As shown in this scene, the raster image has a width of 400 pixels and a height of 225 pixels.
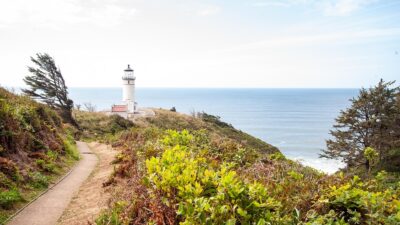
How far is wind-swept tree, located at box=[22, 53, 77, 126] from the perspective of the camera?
39.4 metres

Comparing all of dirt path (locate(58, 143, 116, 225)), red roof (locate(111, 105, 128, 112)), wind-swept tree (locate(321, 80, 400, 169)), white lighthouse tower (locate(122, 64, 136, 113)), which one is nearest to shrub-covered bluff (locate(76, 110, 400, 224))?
dirt path (locate(58, 143, 116, 225))

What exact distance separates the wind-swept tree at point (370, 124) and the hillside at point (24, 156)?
2899 centimetres

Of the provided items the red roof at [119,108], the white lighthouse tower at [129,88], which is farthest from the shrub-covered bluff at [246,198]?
the white lighthouse tower at [129,88]

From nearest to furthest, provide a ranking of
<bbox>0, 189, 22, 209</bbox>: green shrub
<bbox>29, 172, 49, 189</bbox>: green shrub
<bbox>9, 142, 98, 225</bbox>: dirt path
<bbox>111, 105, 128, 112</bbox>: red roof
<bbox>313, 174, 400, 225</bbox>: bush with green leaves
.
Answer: <bbox>313, 174, 400, 225</bbox>: bush with green leaves → <bbox>9, 142, 98, 225</bbox>: dirt path → <bbox>0, 189, 22, 209</bbox>: green shrub → <bbox>29, 172, 49, 189</bbox>: green shrub → <bbox>111, 105, 128, 112</bbox>: red roof

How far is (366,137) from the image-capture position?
35406 mm

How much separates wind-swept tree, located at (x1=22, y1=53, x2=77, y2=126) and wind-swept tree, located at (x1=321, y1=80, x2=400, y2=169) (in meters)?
29.9

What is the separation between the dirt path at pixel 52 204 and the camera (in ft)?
25.9

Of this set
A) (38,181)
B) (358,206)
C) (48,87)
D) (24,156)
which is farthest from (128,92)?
(358,206)

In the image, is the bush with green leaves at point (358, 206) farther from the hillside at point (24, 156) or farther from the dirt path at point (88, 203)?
the hillside at point (24, 156)

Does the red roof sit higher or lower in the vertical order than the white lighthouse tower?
lower

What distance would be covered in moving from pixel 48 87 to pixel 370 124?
35.2 meters

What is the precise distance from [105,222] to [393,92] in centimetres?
3791

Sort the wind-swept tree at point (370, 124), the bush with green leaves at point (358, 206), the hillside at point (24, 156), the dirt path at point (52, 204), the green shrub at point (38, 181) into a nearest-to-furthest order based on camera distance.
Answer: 1. the bush with green leaves at point (358, 206)
2. the dirt path at point (52, 204)
3. the hillside at point (24, 156)
4. the green shrub at point (38, 181)
5. the wind-swept tree at point (370, 124)

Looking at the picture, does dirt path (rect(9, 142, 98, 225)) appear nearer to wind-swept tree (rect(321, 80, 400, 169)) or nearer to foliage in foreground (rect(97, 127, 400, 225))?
foliage in foreground (rect(97, 127, 400, 225))
